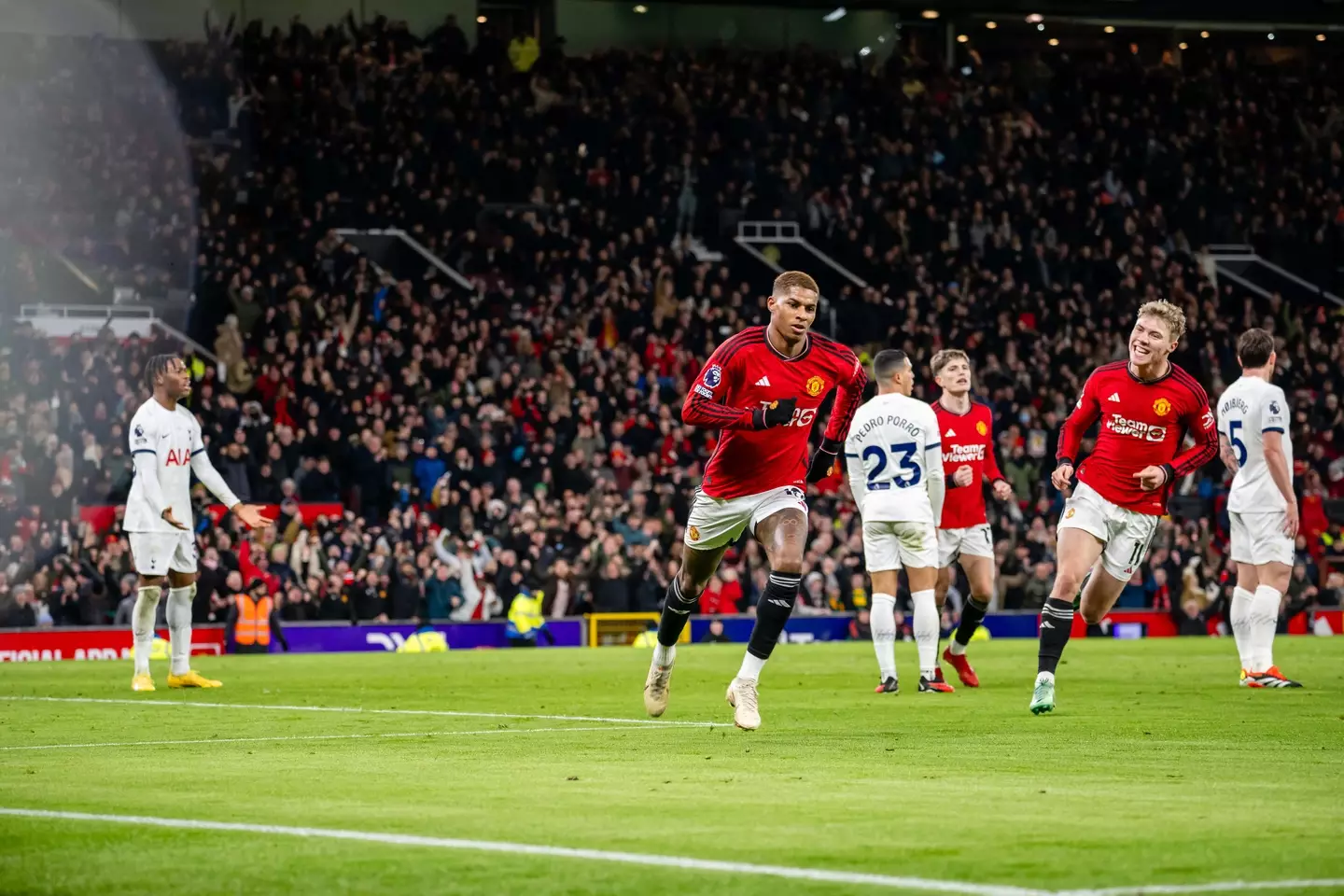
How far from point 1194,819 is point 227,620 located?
21752 millimetres

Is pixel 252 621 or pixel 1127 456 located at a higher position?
pixel 1127 456

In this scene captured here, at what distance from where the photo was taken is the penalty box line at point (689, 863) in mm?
5246

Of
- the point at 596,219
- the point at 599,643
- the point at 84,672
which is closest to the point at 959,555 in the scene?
the point at 84,672

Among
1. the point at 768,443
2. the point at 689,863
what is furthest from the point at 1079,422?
the point at 689,863

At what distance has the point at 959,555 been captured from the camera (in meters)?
16.8

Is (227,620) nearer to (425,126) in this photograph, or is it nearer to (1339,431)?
(425,126)

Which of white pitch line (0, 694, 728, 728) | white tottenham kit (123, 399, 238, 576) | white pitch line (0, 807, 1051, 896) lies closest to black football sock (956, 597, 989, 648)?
white pitch line (0, 694, 728, 728)

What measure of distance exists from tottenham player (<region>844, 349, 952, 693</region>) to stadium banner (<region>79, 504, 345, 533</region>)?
13.5m

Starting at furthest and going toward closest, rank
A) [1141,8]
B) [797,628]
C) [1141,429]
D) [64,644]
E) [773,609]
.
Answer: [1141,8] → [797,628] → [64,644] → [1141,429] → [773,609]

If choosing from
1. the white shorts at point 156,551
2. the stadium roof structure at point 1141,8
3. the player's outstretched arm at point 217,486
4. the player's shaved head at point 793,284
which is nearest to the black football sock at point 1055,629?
the player's shaved head at point 793,284

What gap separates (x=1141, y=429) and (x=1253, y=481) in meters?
3.06

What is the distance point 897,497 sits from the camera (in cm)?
1542

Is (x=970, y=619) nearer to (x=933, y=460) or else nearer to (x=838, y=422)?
(x=933, y=460)

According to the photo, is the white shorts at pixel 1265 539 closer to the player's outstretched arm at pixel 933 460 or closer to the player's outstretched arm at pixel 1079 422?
the player's outstretched arm at pixel 933 460
